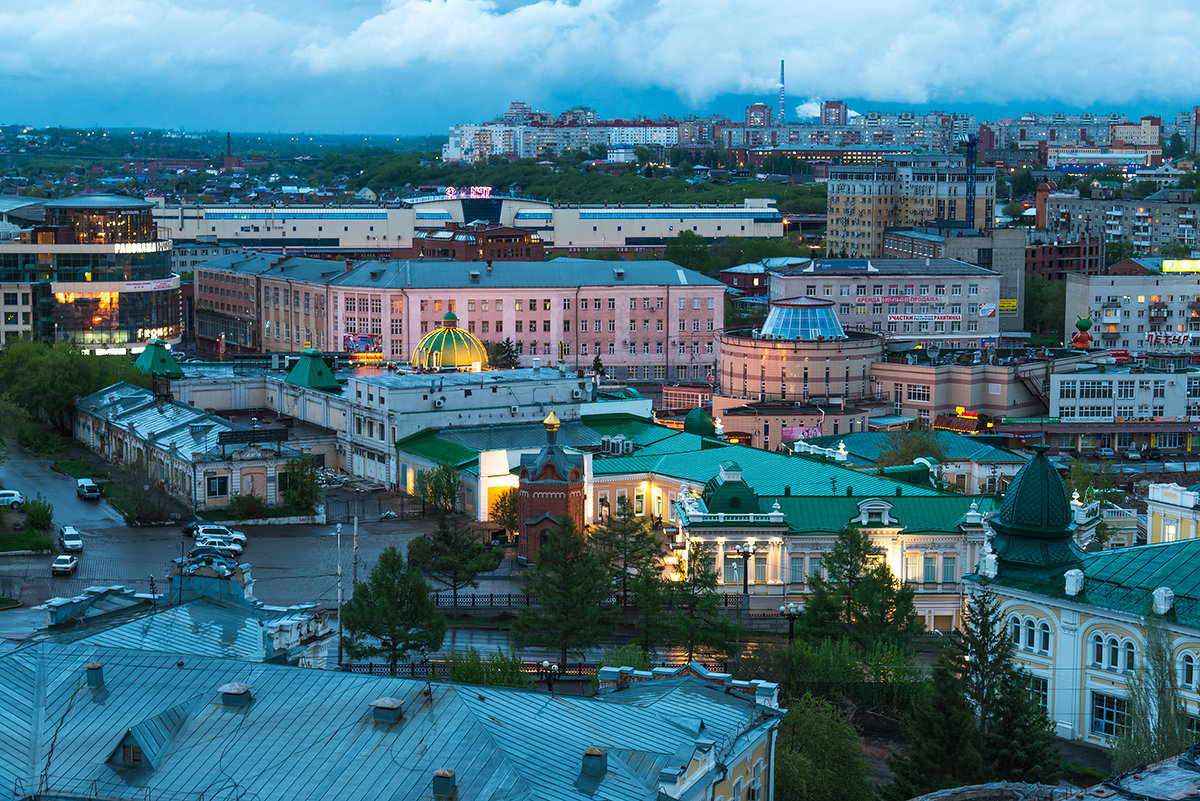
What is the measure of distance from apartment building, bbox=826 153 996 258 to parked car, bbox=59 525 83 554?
11873 cm

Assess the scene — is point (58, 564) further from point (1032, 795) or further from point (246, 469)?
point (1032, 795)

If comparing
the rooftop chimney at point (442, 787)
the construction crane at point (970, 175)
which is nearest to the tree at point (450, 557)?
the rooftop chimney at point (442, 787)

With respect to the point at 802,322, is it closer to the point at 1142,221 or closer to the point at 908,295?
the point at 908,295

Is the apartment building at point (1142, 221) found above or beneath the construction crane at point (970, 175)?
beneath

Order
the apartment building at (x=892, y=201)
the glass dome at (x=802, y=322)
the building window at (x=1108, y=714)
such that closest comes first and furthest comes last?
the building window at (x=1108, y=714), the glass dome at (x=802, y=322), the apartment building at (x=892, y=201)

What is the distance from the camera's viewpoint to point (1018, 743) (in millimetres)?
36312

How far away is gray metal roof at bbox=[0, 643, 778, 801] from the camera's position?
28.0m

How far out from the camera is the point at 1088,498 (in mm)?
66125

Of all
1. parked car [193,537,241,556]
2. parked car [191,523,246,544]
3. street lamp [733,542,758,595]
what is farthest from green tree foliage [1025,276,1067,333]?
parked car [193,537,241,556]

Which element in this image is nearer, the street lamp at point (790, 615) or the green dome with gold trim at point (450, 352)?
the street lamp at point (790, 615)

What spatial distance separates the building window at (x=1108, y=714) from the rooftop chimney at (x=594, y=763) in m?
16.4

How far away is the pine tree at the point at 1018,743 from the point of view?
3603 centimetres

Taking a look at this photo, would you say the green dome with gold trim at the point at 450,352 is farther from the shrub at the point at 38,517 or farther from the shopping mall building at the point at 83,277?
the shopping mall building at the point at 83,277

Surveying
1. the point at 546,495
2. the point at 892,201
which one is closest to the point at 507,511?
the point at 546,495
